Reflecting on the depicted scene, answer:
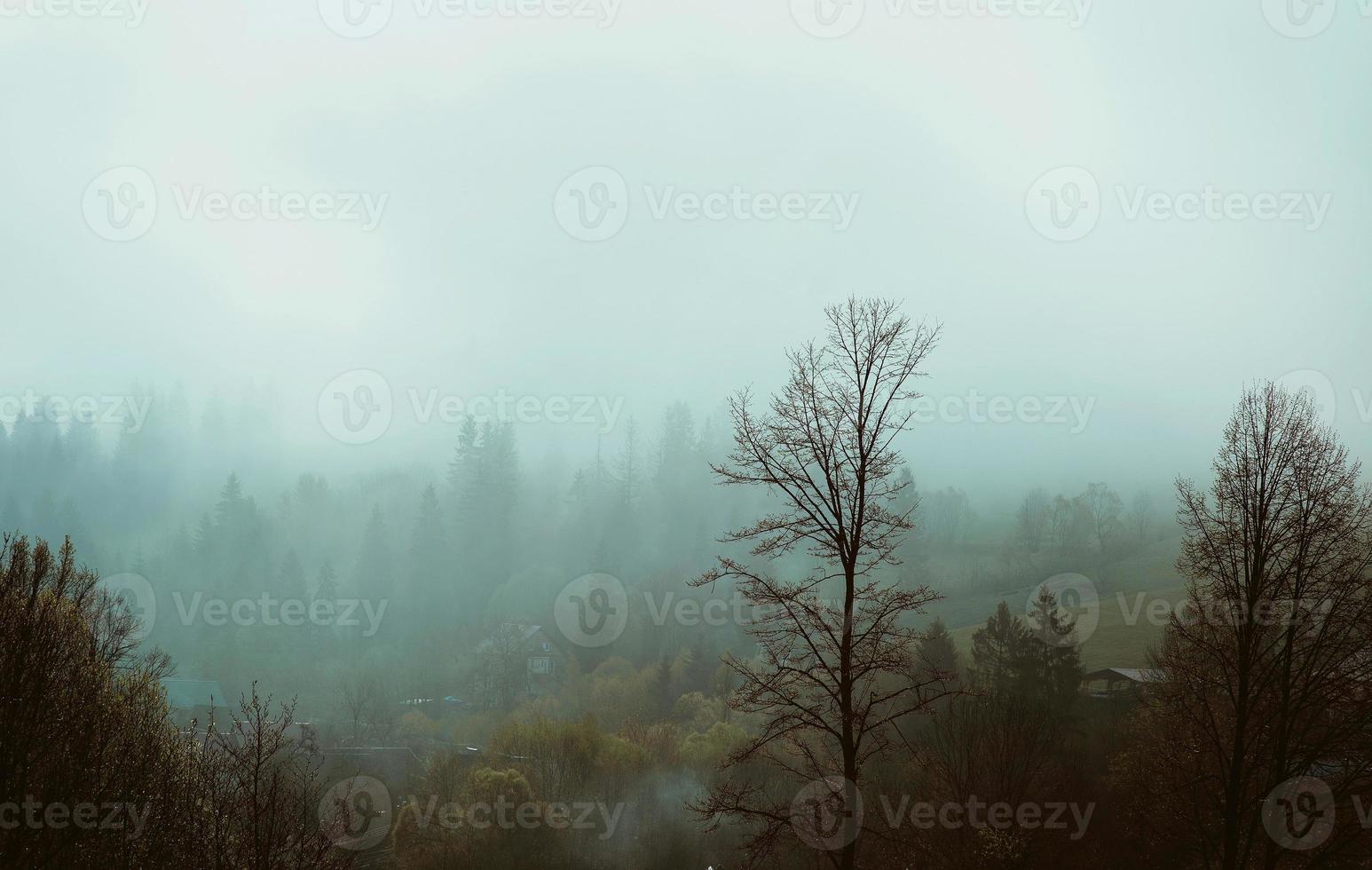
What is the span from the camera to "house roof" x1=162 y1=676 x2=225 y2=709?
68.1 m

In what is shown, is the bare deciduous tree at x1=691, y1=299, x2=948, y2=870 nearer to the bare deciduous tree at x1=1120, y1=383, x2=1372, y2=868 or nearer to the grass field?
the bare deciduous tree at x1=1120, y1=383, x2=1372, y2=868

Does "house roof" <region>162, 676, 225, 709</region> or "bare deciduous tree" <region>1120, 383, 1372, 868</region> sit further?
"house roof" <region>162, 676, 225, 709</region>

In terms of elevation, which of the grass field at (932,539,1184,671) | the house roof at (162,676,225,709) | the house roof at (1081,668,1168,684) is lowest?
the house roof at (162,676,225,709)

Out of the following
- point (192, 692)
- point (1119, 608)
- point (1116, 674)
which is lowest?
point (192, 692)

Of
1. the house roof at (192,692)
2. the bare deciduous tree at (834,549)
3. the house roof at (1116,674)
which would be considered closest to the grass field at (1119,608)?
the house roof at (1116,674)

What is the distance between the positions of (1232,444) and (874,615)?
906 centimetres

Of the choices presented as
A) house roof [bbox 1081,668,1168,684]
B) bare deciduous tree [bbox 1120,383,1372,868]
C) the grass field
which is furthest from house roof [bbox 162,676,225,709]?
bare deciduous tree [bbox 1120,383,1372,868]

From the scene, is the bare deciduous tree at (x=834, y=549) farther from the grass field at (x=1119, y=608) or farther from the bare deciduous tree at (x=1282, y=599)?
the grass field at (x=1119, y=608)

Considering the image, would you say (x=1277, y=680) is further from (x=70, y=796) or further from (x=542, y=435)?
(x=542, y=435)

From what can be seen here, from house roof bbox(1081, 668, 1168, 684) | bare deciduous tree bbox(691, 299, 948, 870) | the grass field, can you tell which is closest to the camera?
bare deciduous tree bbox(691, 299, 948, 870)

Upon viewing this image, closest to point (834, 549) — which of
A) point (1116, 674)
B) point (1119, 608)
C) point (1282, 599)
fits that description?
point (1282, 599)

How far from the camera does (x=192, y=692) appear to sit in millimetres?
70188

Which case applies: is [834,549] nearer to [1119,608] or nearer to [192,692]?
[1119,608]

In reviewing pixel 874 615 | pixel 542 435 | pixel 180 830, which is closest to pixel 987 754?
pixel 874 615
